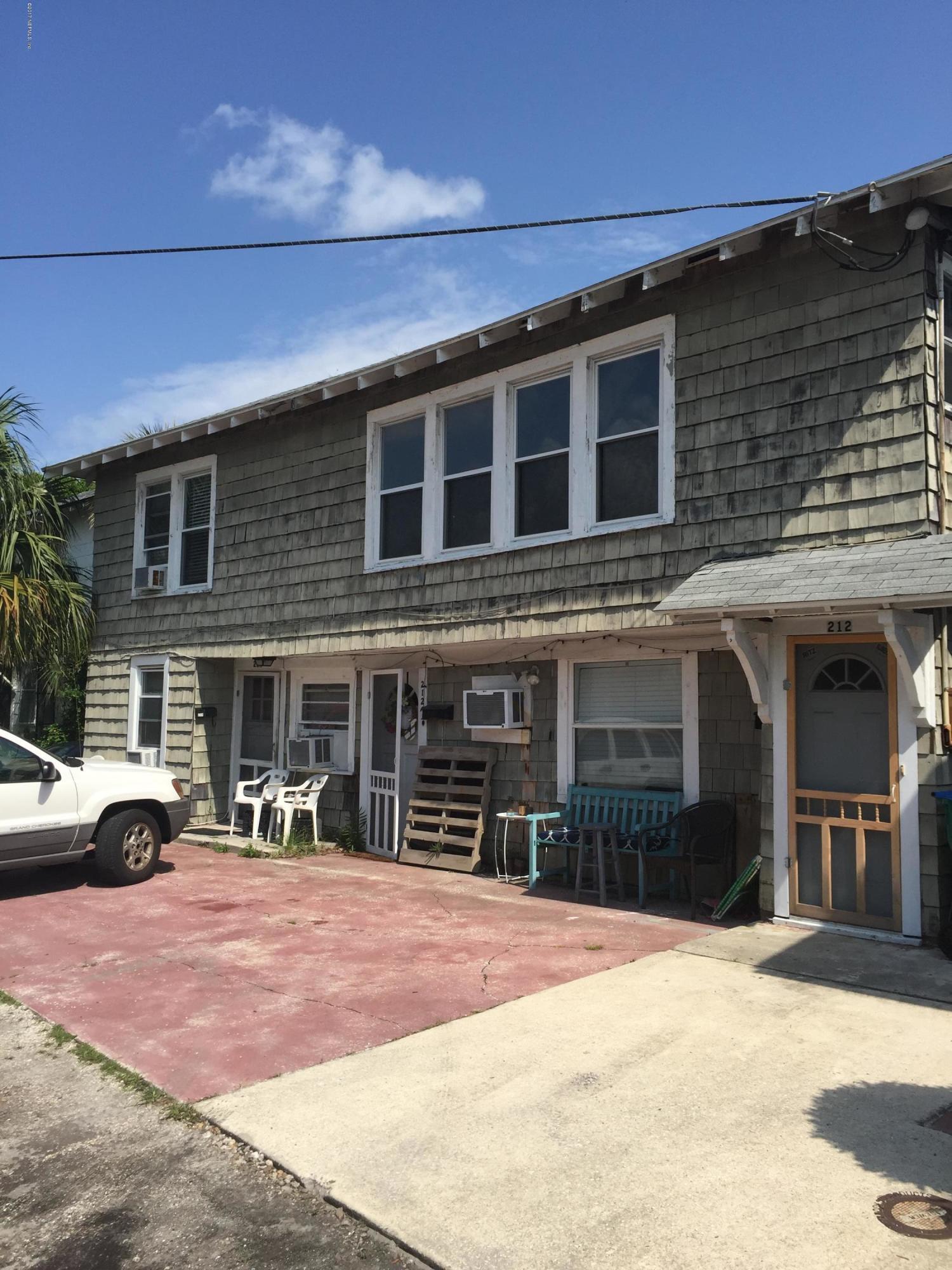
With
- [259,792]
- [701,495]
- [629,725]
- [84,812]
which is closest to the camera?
[701,495]

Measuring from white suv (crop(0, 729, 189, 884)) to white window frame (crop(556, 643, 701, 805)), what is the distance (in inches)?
156

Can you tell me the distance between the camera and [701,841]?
8.45 meters

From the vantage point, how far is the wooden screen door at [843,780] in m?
7.02

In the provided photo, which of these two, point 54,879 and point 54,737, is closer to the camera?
point 54,879

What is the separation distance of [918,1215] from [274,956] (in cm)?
478

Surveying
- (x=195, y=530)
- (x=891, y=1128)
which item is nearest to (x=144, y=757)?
(x=195, y=530)

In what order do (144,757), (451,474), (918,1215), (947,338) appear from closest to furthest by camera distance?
(918,1215) → (947,338) → (451,474) → (144,757)

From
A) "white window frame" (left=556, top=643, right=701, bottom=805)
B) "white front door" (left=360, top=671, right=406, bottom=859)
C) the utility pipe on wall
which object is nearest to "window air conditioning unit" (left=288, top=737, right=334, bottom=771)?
"white front door" (left=360, top=671, right=406, bottom=859)

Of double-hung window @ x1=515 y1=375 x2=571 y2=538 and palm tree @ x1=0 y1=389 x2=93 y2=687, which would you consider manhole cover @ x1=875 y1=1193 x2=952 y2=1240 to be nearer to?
double-hung window @ x1=515 y1=375 x2=571 y2=538

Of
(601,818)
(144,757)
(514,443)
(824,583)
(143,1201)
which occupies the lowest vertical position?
(143,1201)

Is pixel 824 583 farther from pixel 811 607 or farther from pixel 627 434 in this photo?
pixel 627 434

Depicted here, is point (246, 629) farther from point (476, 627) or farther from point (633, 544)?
point (633, 544)

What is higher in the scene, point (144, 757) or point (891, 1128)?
point (144, 757)

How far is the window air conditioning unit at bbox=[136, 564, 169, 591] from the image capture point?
46.3ft
